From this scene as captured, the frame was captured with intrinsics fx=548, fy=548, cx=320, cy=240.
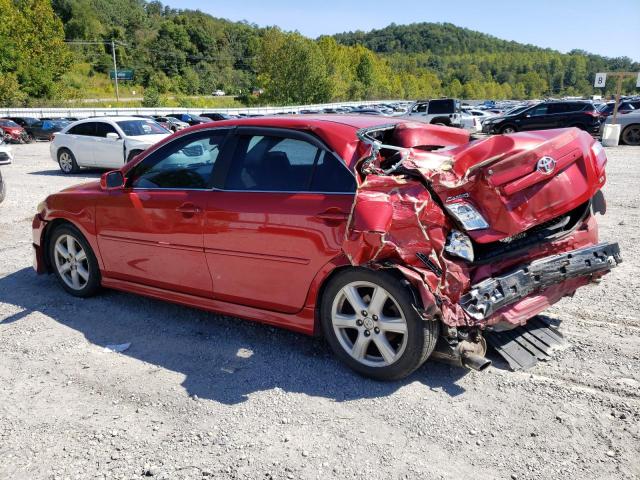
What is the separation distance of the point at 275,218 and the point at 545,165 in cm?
174

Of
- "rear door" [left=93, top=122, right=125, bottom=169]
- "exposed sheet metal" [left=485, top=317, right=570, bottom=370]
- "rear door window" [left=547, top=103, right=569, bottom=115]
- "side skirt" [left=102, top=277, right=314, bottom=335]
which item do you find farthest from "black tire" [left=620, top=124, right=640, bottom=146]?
"side skirt" [left=102, top=277, right=314, bottom=335]

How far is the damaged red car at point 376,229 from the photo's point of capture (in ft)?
10.6

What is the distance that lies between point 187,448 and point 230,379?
28.8 inches

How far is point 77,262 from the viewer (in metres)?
5.17

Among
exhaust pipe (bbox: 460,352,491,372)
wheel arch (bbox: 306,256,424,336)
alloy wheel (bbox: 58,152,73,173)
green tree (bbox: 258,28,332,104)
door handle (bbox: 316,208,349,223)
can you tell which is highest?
green tree (bbox: 258,28,332,104)

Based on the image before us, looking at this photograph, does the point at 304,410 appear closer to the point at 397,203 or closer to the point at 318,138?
the point at 397,203

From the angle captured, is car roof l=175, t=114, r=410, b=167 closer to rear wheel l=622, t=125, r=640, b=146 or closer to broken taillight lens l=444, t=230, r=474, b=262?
broken taillight lens l=444, t=230, r=474, b=262

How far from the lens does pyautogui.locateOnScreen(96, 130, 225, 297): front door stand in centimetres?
421

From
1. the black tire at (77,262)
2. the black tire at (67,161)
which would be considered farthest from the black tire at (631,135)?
the black tire at (77,262)

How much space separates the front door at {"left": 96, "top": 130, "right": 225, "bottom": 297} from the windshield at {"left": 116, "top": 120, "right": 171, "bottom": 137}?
1052 cm

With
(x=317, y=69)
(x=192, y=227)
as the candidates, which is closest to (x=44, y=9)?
(x=317, y=69)

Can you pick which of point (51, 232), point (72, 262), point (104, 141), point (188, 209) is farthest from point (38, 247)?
point (104, 141)

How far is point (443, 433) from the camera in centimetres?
302

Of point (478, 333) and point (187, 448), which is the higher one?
point (478, 333)
